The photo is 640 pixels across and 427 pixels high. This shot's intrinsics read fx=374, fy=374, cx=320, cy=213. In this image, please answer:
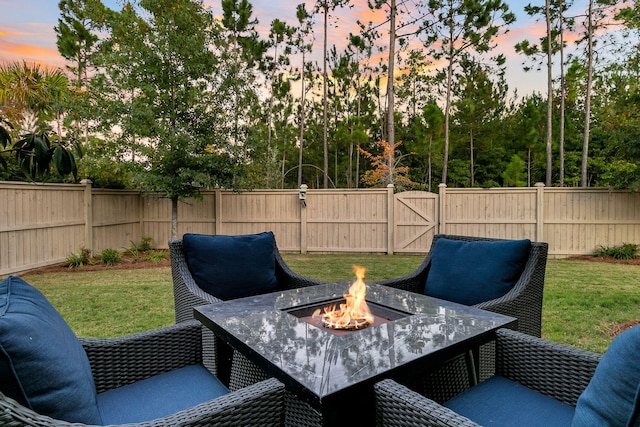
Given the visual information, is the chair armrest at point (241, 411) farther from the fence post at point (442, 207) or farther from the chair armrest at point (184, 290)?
the fence post at point (442, 207)

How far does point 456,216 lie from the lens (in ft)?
25.1

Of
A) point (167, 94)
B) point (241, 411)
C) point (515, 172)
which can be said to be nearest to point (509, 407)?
point (241, 411)

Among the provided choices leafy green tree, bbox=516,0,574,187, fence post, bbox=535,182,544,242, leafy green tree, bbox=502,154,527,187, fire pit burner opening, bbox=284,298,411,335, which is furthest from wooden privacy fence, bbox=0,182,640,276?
leafy green tree, bbox=502,154,527,187

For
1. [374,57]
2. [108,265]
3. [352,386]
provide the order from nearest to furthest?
[352,386] < [108,265] < [374,57]

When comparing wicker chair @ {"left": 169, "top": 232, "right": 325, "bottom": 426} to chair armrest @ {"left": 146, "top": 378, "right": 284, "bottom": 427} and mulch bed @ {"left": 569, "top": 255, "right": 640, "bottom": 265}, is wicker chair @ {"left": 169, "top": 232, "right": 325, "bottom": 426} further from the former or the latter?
mulch bed @ {"left": 569, "top": 255, "right": 640, "bottom": 265}

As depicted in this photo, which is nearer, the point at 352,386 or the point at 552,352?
the point at 352,386

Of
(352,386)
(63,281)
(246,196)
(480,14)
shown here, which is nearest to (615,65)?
(480,14)

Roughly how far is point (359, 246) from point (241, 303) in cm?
615

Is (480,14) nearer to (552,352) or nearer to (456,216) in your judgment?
(456,216)

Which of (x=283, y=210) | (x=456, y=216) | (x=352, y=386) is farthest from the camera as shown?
(x=283, y=210)

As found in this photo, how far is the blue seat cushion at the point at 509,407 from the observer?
1221mm

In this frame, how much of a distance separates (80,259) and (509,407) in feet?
22.5

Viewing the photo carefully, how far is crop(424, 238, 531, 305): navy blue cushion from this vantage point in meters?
2.29

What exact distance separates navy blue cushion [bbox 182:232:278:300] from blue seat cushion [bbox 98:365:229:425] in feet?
2.94
